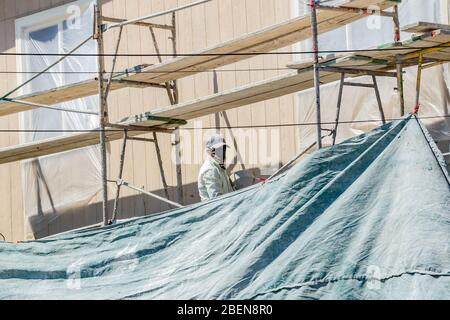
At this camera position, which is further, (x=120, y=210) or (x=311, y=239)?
(x=120, y=210)

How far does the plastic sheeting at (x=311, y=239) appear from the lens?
924 cm

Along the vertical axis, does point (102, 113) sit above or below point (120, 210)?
above

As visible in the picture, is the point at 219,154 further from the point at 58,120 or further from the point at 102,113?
the point at 58,120

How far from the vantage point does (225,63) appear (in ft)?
42.0

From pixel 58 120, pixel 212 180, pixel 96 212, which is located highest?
pixel 58 120

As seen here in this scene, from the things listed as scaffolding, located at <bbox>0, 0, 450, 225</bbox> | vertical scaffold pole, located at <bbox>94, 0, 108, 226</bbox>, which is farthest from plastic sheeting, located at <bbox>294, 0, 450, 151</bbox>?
vertical scaffold pole, located at <bbox>94, 0, 108, 226</bbox>

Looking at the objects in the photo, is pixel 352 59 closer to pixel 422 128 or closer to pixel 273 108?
pixel 422 128

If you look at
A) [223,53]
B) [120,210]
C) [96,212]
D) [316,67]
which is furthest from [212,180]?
[96,212]

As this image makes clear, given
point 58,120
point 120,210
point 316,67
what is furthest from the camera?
point 58,120

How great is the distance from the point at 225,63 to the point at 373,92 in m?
1.61

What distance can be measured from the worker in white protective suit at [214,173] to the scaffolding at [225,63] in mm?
359

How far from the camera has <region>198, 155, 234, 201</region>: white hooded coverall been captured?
12312 millimetres

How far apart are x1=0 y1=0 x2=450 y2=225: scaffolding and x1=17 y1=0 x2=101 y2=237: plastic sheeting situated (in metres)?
0.76

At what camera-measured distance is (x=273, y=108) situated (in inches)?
526
